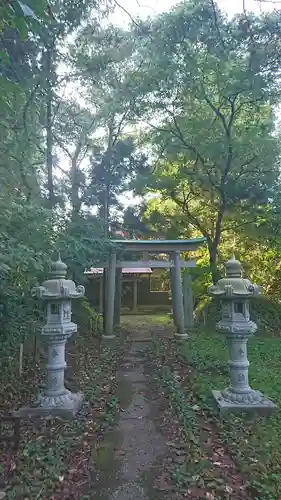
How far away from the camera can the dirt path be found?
283 centimetres

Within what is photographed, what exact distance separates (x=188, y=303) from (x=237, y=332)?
7382mm

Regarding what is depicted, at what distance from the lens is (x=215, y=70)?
9789mm

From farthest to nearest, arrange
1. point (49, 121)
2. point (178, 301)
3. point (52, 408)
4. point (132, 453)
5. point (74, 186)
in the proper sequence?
point (74, 186)
point (178, 301)
point (49, 121)
point (52, 408)
point (132, 453)

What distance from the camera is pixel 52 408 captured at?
14.1ft

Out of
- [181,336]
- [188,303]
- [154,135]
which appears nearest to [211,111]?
[154,135]

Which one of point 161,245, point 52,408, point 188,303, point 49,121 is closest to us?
point 52,408

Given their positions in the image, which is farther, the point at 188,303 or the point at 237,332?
the point at 188,303

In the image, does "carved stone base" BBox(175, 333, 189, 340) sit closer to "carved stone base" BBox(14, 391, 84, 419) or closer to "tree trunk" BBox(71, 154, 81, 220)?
"tree trunk" BBox(71, 154, 81, 220)

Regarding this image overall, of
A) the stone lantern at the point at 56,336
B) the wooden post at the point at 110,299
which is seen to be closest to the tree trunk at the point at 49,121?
the wooden post at the point at 110,299

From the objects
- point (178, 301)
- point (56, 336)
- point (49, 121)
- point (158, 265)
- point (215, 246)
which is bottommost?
point (56, 336)

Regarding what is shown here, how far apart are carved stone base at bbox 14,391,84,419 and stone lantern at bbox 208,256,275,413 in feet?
6.58

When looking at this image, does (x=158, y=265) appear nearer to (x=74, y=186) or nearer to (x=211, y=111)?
(x=74, y=186)

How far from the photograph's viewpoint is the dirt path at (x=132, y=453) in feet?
9.30

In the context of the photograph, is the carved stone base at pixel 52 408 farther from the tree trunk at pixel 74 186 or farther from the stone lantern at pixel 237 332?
the tree trunk at pixel 74 186
